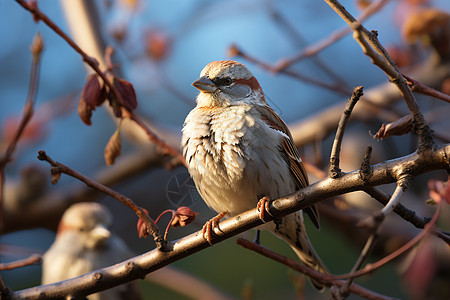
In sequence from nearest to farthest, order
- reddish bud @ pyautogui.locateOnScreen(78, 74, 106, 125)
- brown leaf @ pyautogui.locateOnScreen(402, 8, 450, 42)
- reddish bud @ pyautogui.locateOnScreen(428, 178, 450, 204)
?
1. reddish bud @ pyautogui.locateOnScreen(428, 178, 450, 204)
2. reddish bud @ pyautogui.locateOnScreen(78, 74, 106, 125)
3. brown leaf @ pyautogui.locateOnScreen(402, 8, 450, 42)

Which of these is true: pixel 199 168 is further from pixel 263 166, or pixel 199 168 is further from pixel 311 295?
pixel 311 295

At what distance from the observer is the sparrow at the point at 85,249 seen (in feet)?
16.3

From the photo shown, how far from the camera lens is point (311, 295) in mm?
6926

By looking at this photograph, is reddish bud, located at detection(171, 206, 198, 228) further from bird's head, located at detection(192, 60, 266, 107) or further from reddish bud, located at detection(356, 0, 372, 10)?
reddish bud, located at detection(356, 0, 372, 10)

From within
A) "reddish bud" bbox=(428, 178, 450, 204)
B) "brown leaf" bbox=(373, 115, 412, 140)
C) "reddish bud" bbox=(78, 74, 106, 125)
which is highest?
"reddish bud" bbox=(78, 74, 106, 125)

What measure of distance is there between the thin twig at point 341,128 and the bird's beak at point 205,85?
56.6 inches

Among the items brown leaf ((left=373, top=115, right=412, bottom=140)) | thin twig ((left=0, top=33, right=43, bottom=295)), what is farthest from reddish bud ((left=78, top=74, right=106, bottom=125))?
brown leaf ((left=373, top=115, right=412, bottom=140))

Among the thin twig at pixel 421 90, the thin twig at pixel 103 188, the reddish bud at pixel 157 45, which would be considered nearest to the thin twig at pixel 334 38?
the thin twig at pixel 421 90

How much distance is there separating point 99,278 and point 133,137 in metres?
3.00

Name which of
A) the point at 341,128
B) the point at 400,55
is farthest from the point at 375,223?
the point at 400,55

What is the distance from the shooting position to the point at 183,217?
2.25 meters

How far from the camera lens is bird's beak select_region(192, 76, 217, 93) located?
3.20 meters

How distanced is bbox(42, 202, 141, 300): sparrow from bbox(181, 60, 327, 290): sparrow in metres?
2.48

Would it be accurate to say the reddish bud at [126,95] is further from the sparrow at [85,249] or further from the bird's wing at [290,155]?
the sparrow at [85,249]
